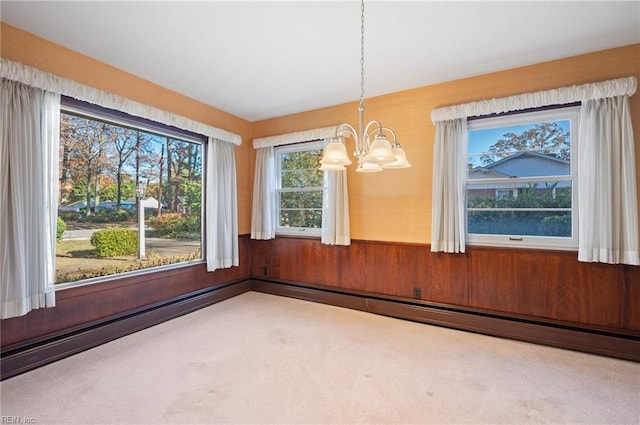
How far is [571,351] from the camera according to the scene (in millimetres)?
2527

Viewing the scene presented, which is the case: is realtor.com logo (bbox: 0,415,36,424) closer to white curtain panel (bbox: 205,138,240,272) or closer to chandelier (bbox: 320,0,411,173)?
white curtain panel (bbox: 205,138,240,272)

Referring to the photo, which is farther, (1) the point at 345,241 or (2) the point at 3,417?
(1) the point at 345,241

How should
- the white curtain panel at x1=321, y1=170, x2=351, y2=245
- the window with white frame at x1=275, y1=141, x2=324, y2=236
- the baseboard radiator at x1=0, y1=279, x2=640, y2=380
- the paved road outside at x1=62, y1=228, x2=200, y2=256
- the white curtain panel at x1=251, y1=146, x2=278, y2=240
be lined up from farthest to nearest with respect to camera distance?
the white curtain panel at x1=251, y1=146, x2=278, y2=240 → the window with white frame at x1=275, y1=141, x2=324, y2=236 → the white curtain panel at x1=321, y1=170, x2=351, y2=245 → the paved road outside at x1=62, y1=228, x2=200, y2=256 → the baseboard radiator at x1=0, y1=279, x2=640, y2=380

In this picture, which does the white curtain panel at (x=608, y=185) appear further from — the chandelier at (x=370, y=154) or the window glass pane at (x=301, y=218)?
the window glass pane at (x=301, y=218)

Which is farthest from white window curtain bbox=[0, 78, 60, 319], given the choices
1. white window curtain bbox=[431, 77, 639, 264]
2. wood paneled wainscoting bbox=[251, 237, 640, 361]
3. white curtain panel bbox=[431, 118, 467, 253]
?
white window curtain bbox=[431, 77, 639, 264]

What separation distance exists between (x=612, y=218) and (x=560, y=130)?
0.89 m

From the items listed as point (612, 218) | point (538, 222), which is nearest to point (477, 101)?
point (538, 222)

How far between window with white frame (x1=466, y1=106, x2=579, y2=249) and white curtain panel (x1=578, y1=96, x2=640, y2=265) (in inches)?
6.4

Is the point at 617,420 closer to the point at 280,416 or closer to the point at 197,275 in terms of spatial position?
the point at 280,416

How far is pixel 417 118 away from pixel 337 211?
142 cm

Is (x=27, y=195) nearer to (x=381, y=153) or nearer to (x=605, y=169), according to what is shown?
(x=381, y=153)

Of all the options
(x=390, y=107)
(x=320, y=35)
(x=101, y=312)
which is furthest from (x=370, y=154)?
(x=101, y=312)

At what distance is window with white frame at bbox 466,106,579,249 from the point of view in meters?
2.69

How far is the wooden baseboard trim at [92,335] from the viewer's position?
2139mm
